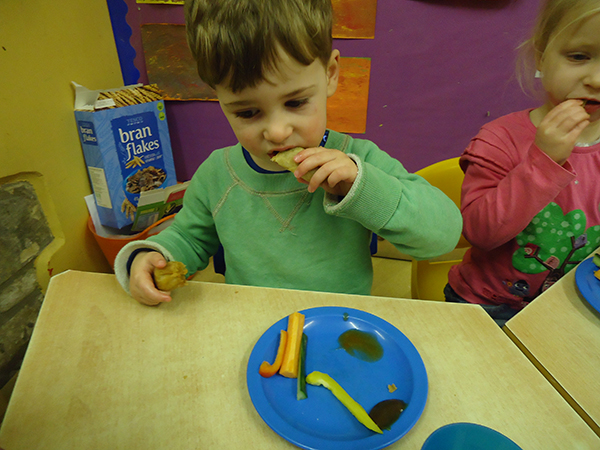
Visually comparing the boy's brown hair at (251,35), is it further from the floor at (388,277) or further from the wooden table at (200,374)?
the floor at (388,277)

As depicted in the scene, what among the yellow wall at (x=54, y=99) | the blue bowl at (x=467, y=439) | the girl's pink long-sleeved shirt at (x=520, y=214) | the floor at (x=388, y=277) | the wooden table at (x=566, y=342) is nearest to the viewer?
the blue bowl at (x=467, y=439)

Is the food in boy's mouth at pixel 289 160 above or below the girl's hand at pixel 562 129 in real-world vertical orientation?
below

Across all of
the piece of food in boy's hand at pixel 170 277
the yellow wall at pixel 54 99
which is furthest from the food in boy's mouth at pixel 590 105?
the yellow wall at pixel 54 99

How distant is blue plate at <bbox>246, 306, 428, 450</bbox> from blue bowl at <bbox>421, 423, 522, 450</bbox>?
55 millimetres

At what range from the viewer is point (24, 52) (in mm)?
1403

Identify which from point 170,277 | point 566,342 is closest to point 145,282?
point 170,277

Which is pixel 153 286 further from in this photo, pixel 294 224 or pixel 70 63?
pixel 70 63

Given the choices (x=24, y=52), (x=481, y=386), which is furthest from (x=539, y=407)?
(x=24, y=52)

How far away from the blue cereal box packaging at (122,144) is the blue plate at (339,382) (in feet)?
4.68

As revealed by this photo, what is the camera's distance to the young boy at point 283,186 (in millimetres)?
655

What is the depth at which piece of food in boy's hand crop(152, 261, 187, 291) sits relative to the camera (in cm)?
75

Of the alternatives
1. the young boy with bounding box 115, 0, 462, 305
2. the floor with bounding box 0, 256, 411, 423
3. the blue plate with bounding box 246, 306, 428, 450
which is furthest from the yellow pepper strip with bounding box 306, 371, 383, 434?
the floor with bounding box 0, 256, 411, 423

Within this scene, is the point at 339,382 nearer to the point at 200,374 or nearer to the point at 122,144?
the point at 200,374

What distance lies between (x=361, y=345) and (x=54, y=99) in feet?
5.53
